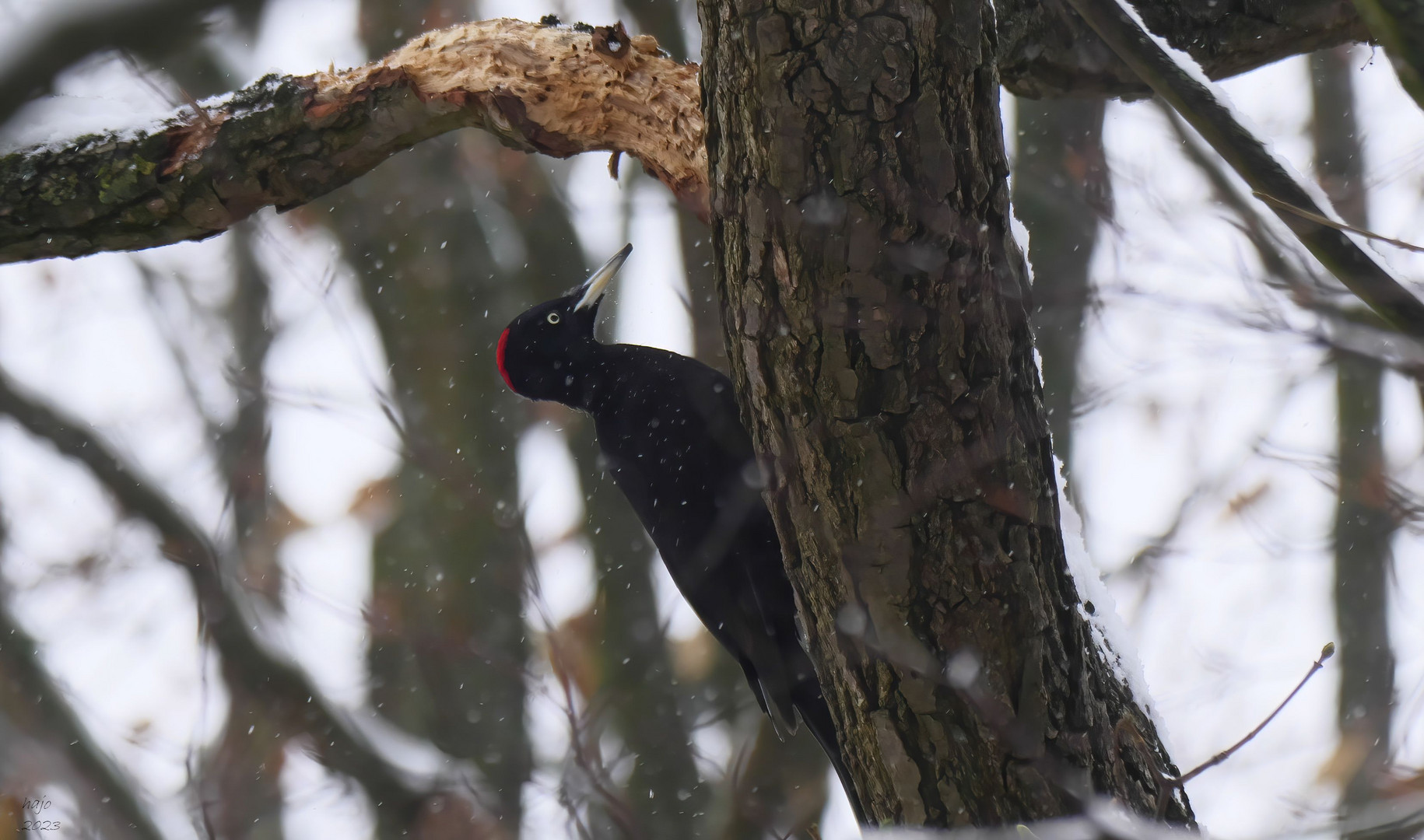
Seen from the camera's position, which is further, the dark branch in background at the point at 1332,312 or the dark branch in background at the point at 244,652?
the dark branch in background at the point at 244,652

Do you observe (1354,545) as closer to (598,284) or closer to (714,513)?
(714,513)

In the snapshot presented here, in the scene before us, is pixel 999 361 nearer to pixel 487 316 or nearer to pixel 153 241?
pixel 153 241

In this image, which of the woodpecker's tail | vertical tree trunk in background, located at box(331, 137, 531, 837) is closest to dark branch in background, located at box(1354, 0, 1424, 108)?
the woodpecker's tail

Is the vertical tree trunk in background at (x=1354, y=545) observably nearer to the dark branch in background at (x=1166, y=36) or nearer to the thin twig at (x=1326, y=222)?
the dark branch in background at (x=1166, y=36)

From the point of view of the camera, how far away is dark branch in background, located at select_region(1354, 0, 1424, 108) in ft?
3.71

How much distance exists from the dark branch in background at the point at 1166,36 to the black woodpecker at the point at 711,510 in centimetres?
132

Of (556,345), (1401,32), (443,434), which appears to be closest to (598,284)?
(556,345)

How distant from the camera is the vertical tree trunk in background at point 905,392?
158 cm

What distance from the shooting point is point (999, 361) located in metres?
1.70

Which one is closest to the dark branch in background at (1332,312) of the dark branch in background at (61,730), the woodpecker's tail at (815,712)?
the woodpecker's tail at (815,712)

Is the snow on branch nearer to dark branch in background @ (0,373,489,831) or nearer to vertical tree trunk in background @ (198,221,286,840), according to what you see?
vertical tree trunk in background @ (198,221,286,840)

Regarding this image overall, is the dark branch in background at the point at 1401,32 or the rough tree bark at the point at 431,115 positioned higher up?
the rough tree bark at the point at 431,115

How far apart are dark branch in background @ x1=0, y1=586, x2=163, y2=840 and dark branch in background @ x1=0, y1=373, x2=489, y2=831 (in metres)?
1.03

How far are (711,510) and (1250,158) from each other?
1997 millimetres
